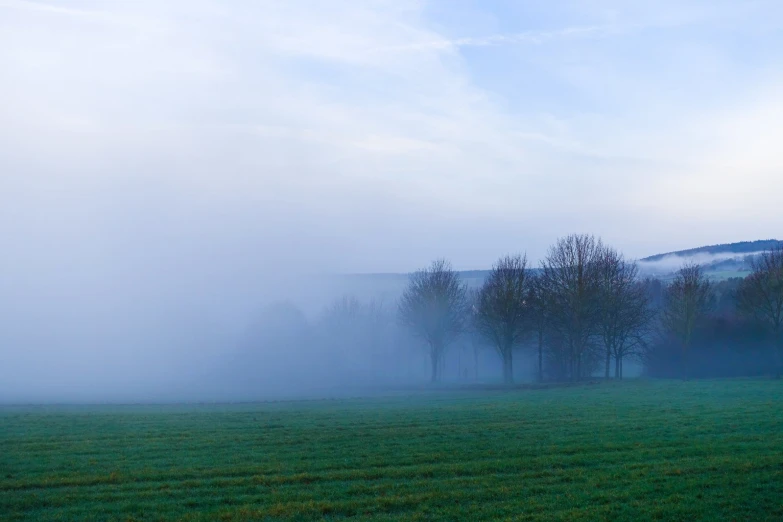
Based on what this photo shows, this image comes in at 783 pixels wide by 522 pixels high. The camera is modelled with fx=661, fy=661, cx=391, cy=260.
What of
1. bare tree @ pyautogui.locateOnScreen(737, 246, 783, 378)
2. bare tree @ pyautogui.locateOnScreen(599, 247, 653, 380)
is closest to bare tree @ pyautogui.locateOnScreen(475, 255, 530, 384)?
bare tree @ pyautogui.locateOnScreen(599, 247, 653, 380)

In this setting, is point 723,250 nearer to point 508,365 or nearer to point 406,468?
point 508,365

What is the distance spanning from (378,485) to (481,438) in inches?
326

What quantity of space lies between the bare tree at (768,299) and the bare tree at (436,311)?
29.7 meters

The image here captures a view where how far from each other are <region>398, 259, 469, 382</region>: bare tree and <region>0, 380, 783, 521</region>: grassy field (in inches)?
1863

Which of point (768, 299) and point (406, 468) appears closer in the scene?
point (406, 468)

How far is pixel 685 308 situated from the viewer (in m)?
64.8

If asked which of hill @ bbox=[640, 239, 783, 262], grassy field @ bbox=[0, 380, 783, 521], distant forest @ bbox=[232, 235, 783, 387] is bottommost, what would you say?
grassy field @ bbox=[0, 380, 783, 521]

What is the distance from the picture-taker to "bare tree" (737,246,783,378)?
6150 centimetres

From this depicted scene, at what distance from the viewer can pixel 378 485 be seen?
15.5m

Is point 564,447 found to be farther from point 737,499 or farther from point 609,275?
point 609,275

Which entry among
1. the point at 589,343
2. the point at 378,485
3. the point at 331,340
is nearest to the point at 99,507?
the point at 378,485

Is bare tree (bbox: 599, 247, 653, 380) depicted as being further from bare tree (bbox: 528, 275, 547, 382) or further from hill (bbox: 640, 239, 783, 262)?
hill (bbox: 640, 239, 783, 262)

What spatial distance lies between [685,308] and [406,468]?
2176 inches

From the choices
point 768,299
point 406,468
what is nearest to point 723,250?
point 768,299
